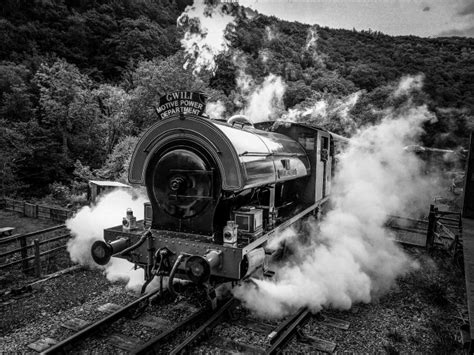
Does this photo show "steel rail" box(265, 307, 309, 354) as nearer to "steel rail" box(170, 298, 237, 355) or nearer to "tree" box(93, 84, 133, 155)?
"steel rail" box(170, 298, 237, 355)

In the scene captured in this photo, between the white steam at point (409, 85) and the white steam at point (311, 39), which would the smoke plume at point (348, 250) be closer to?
the white steam at point (409, 85)

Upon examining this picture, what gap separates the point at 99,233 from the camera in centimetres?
836

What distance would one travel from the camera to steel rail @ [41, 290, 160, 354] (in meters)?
4.41

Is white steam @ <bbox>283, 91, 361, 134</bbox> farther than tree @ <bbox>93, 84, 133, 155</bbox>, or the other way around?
white steam @ <bbox>283, 91, 361, 134</bbox>

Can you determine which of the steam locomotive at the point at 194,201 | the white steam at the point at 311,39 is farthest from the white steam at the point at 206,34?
the steam locomotive at the point at 194,201

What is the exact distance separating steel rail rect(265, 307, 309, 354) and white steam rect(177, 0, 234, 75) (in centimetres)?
1918

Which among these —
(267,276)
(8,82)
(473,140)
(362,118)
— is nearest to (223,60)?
(362,118)

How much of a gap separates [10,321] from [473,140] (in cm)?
1072

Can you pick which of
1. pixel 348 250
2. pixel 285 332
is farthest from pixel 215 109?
pixel 285 332

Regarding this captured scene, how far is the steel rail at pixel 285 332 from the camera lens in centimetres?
463

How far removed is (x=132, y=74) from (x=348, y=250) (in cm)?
1603

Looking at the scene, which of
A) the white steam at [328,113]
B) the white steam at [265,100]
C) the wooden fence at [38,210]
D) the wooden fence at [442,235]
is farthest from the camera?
the white steam at [265,100]

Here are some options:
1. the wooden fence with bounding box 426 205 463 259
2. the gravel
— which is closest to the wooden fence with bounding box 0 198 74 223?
the gravel

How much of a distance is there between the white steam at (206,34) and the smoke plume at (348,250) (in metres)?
13.1
